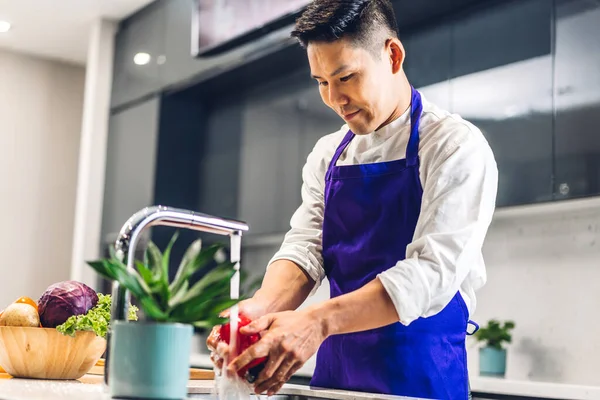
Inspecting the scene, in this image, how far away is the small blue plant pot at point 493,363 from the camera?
276cm

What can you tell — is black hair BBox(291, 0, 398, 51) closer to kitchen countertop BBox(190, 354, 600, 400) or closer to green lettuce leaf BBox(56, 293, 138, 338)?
green lettuce leaf BBox(56, 293, 138, 338)

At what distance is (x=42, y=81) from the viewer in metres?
5.64

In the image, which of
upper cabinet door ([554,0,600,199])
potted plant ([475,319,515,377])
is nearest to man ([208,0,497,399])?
upper cabinet door ([554,0,600,199])

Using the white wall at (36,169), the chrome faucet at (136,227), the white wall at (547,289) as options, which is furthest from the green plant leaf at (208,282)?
the white wall at (36,169)

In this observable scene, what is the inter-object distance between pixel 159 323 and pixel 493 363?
204cm

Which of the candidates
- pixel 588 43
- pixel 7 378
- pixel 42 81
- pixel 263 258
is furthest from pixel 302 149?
pixel 42 81

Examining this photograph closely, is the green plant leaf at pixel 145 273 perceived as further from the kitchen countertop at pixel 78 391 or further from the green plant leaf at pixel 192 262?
the kitchen countertop at pixel 78 391

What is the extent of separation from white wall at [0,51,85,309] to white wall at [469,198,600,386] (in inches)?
135

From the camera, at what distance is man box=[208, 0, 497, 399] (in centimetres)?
124

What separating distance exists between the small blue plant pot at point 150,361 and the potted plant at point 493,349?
2006 mm

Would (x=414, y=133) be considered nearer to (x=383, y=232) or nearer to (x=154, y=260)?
(x=383, y=232)

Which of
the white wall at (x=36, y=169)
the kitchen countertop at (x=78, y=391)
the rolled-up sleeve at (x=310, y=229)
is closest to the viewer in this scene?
the kitchen countertop at (x=78, y=391)

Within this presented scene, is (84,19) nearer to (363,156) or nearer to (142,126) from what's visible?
(142,126)

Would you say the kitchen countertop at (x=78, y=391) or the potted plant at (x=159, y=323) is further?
the kitchen countertop at (x=78, y=391)
